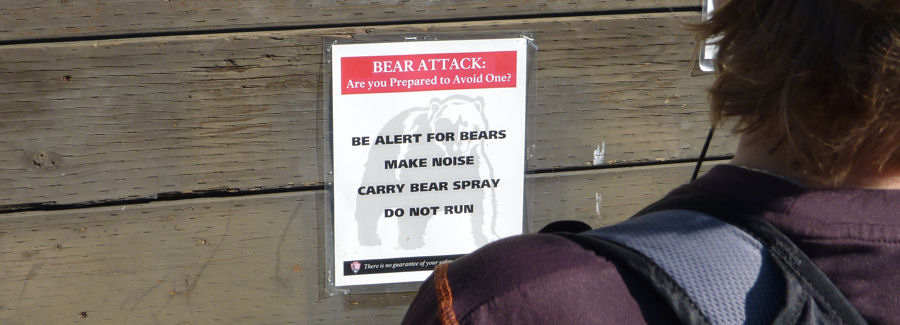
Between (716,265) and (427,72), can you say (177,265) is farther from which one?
(716,265)

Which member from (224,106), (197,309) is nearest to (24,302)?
(197,309)

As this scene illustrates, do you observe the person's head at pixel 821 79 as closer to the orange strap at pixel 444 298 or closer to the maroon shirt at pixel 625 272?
the maroon shirt at pixel 625 272

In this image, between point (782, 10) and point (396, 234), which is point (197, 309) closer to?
point (396, 234)

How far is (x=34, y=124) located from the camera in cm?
145

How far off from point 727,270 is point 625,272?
0.29 ft

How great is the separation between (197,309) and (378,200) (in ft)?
1.38

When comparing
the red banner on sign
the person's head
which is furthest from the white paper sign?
the person's head

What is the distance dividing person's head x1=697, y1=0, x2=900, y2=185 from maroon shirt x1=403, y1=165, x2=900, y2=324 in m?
0.04

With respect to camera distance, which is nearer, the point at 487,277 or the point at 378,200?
the point at 487,277

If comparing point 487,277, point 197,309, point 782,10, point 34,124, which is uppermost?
point 782,10

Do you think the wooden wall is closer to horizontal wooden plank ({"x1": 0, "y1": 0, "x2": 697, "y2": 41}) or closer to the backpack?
horizontal wooden plank ({"x1": 0, "y1": 0, "x2": 697, "y2": 41})

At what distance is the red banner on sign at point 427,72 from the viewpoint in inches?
61.5

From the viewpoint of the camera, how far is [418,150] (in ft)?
5.31

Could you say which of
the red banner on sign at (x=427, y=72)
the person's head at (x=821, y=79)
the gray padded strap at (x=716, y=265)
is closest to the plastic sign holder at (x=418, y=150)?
the red banner on sign at (x=427, y=72)
